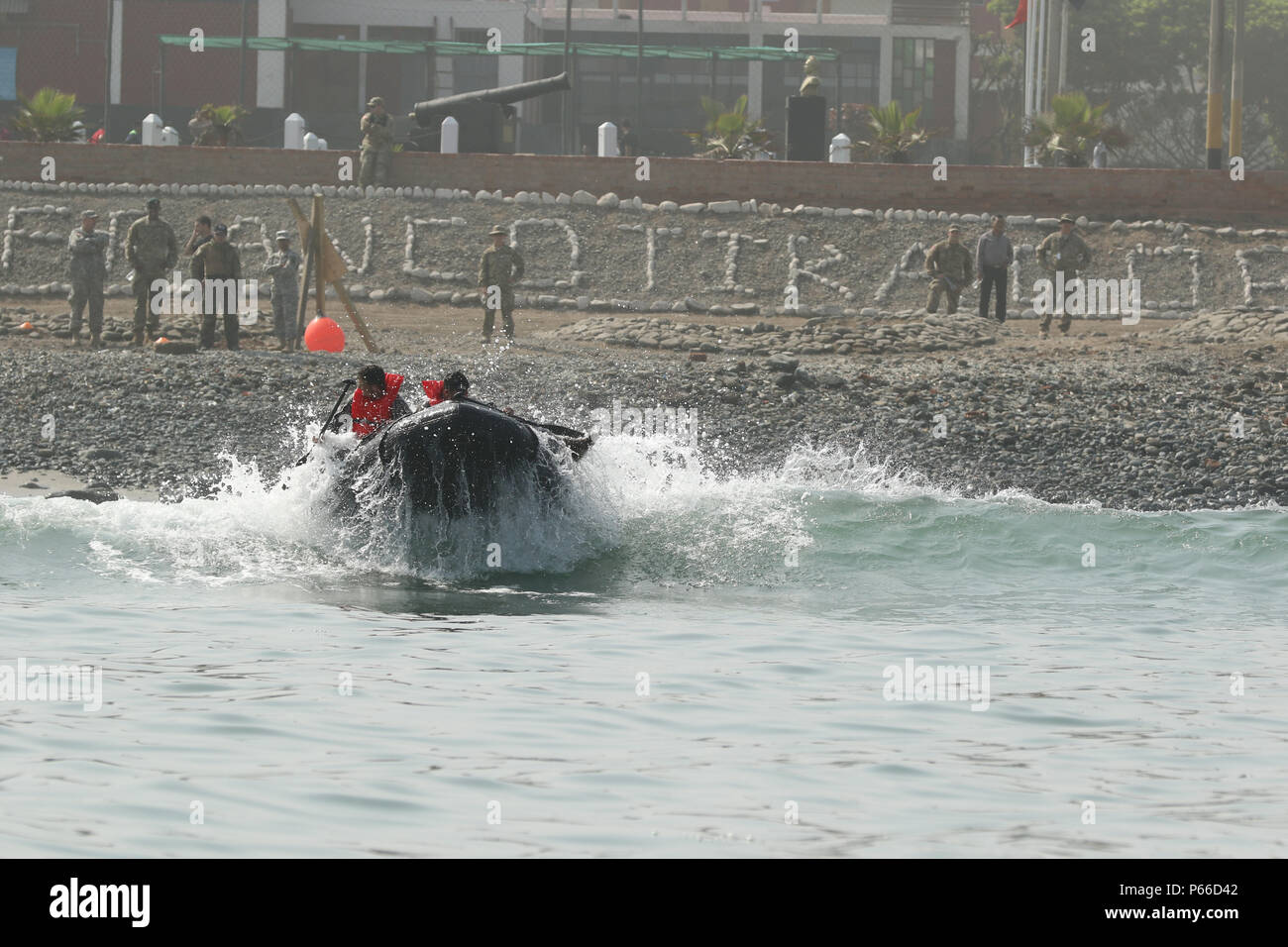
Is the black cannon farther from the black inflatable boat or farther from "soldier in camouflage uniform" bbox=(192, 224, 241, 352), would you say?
the black inflatable boat

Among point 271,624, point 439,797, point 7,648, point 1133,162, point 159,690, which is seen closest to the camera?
point 439,797

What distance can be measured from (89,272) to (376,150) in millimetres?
8970

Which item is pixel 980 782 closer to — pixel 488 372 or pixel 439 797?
pixel 439 797

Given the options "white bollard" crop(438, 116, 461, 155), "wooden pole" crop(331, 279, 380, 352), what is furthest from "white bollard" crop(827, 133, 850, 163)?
"wooden pole" crop(331, 279, 380, 352)

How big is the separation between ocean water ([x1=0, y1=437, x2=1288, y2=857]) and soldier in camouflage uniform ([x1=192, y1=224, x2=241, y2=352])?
5692 mm

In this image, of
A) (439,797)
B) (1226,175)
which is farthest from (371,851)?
(1226,175)

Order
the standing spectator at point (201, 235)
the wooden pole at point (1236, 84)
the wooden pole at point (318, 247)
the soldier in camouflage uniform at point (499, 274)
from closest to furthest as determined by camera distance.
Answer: the wooden pole at point (318, 247)
the standing spectator at point (201, 235)
the soldier in camouflage uniform at point (499, 274)
the wooden pole at point (1236, 84)

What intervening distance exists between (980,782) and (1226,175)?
2500 cm

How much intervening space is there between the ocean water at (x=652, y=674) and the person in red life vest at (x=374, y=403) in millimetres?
491

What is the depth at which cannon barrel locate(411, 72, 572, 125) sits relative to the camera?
34.1m

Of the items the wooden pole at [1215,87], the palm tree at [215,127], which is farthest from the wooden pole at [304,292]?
the wooden pole at [1215,87]

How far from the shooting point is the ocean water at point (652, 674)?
292 inches

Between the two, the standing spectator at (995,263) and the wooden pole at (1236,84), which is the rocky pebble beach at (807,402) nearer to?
the standing spectator at (995,263)

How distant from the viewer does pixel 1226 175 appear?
101 feet
